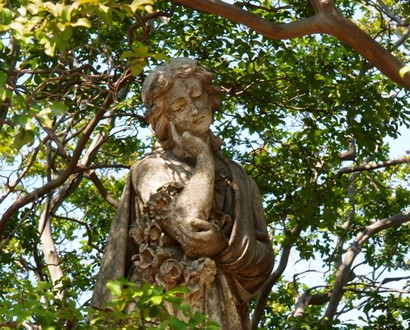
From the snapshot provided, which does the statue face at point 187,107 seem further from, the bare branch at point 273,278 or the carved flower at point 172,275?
the bare branch at point 273,278

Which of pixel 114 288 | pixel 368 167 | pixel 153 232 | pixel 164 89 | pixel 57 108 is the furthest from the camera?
pixel 368 167

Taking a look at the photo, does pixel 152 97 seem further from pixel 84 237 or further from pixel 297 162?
pixel 84 237

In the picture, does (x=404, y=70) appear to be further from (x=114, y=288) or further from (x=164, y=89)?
(x=114, y=288)

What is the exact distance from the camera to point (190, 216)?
10.1m

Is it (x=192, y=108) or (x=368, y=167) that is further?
(x=368, y=167)

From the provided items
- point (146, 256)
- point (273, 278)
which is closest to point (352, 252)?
point (273, 278)

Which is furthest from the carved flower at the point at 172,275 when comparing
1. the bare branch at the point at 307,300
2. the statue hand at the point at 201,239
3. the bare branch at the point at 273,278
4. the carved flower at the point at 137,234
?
the bare branch at the point at 307,300

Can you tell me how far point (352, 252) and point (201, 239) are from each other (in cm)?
895

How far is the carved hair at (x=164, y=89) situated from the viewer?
10707mm

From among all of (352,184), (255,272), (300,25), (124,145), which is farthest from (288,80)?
(255,272)

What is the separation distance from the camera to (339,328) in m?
16.7

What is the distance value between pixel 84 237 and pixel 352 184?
3.84m

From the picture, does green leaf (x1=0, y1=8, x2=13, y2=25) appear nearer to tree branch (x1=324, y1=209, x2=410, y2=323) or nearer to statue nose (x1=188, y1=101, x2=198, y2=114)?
statue nose (x1=188, y1=101, x2=198, y2=114)

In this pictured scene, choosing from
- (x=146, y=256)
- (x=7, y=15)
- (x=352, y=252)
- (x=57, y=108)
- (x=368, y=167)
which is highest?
(x=368, y=167)
